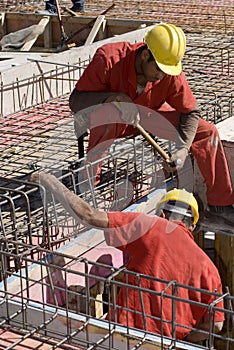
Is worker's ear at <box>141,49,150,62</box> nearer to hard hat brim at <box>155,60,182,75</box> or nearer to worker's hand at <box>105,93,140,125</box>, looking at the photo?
hard hat brim at <box>155,60,182,75</box>

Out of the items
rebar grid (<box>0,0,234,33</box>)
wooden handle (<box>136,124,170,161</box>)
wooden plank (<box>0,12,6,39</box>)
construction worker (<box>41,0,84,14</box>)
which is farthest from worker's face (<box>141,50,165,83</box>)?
construction worker (<box>41,0,84,14</box>)

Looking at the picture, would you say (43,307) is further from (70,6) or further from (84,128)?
(70,6)

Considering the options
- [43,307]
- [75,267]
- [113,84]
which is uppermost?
[113,84]

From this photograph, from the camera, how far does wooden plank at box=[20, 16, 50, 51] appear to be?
10422 millimetres

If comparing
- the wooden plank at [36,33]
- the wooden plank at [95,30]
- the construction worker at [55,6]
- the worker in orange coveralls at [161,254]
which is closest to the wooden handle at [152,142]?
the worker in orange coveralls at [161,254]

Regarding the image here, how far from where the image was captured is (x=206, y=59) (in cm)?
945

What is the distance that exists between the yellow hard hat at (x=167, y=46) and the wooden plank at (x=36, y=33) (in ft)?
17.4

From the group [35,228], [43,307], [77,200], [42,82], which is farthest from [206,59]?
[43,307]

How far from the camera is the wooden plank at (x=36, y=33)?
1042cm

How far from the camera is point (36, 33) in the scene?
35.1ft

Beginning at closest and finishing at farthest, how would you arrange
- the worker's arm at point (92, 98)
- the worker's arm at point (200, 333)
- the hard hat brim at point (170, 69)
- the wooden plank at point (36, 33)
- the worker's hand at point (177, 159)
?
the worker's arm at point (200, 333) < the hard hat brim at point (170, 69) < the worker's arm at point (92, 98) < the worker's hand at point (177, 159) < the wooden plank at point (36, 33)

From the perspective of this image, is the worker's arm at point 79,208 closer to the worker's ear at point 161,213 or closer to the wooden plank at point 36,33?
the worker's ear at point 161,213

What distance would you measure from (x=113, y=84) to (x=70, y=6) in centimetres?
892

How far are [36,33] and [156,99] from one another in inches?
219
